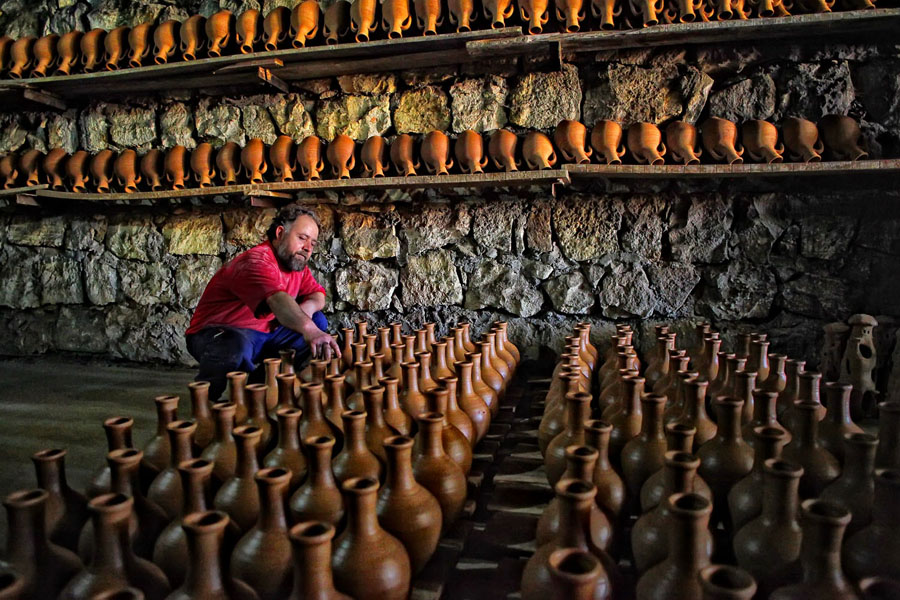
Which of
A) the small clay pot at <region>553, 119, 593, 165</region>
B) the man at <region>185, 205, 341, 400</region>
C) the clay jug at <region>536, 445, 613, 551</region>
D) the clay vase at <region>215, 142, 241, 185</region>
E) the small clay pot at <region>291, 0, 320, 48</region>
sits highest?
the small clay pot at <region>291, 0, 320, 48</region>

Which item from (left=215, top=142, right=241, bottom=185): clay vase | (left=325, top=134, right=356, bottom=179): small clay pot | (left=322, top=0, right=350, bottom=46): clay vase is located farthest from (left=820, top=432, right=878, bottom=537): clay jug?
(left=215, top=142, right=241, bottom=185): clay vase

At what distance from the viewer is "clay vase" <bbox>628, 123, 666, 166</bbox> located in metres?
2.88

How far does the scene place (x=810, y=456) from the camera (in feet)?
4.18

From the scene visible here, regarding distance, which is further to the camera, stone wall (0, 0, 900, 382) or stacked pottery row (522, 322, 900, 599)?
stone wall (0, 0, 900, 382)

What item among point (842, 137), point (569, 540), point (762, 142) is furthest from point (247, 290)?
point (842, 137)

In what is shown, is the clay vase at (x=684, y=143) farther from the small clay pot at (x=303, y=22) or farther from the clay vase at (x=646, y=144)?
the small clay pot at (x=303, y=22)

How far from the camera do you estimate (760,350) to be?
2.07 meters

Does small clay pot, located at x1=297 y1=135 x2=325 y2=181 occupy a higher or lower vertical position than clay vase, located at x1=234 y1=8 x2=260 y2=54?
lower

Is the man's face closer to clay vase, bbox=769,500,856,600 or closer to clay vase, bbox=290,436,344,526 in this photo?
Result: clay vase, bbox=290,436,344,526

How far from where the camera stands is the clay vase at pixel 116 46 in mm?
3555

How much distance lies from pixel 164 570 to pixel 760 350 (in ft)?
6.40

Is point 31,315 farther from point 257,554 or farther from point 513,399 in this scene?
point 257,554

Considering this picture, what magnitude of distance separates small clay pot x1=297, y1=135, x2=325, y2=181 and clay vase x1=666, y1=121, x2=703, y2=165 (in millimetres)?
1924

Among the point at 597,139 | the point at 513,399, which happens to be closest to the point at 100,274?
the point at 513,399
